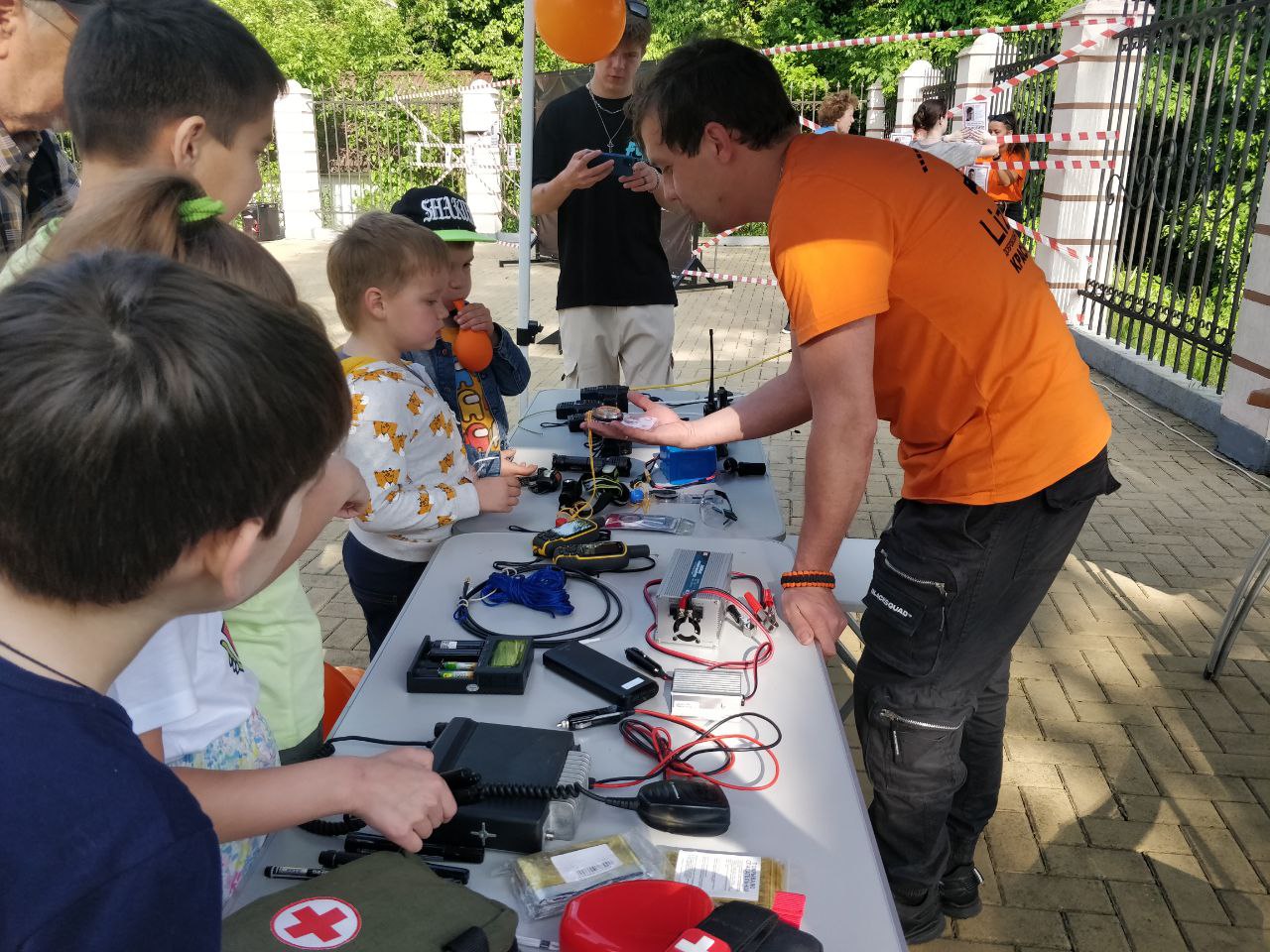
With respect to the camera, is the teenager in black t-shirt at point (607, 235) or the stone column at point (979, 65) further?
the stone column at point (979, 65)

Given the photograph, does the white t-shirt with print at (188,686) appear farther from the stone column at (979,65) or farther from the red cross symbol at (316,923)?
the stone column at (979,65)

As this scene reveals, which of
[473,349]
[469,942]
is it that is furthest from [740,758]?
[473,349]

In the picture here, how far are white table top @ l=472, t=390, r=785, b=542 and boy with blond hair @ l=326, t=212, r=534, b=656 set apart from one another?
0.05 metres

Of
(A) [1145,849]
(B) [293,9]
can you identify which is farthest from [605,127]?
(B) [293,9]

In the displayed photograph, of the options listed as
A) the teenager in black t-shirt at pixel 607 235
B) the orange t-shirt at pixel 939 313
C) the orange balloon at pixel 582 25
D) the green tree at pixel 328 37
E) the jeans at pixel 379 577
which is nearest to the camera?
the orange t-shirt at pixel 939 313

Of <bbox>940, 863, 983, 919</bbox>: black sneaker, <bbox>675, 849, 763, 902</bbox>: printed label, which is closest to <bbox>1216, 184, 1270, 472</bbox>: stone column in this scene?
<bbox>940, 863, 983, 919</bbox>: black sneaker

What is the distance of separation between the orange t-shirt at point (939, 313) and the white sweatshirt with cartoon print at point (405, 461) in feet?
2.96

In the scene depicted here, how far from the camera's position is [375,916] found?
1030mm

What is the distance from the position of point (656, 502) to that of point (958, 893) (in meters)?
1.23

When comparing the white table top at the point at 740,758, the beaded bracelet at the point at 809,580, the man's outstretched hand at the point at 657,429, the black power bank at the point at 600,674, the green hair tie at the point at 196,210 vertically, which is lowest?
the white table top at the point at 740,758

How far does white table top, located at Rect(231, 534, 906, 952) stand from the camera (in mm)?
1182

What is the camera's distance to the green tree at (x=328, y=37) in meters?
20.5

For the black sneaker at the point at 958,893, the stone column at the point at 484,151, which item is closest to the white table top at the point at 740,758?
the black sneaker at the point at 958,893

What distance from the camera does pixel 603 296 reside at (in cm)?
406
